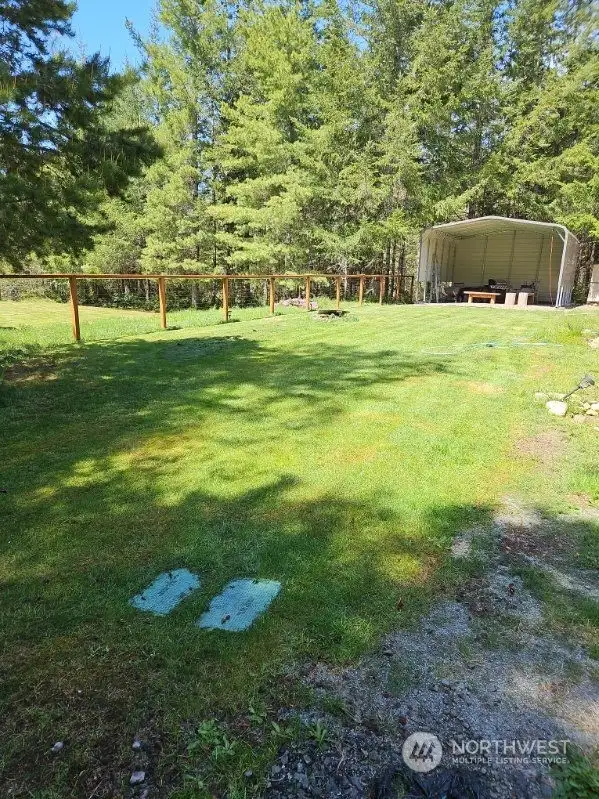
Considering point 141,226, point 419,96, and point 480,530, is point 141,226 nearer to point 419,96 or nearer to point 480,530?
point 419,96

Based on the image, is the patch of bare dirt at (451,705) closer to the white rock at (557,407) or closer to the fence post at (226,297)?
the white rock at (557,407)

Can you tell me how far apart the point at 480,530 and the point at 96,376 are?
15.7 feet

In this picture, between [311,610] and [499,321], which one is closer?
[311,610]

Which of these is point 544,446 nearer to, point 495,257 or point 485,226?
point 485,226

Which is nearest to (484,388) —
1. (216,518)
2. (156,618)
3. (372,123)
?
(216,518)

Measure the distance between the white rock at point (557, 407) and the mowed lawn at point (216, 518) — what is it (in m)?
0.12

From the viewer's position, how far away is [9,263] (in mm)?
6102

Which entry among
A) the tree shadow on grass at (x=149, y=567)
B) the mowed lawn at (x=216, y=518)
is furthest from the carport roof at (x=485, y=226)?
the tree shadow on grass at (x=149, y=567)

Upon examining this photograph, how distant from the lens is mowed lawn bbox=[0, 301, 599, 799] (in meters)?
1.53

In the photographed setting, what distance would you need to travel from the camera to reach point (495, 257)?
70.6ft

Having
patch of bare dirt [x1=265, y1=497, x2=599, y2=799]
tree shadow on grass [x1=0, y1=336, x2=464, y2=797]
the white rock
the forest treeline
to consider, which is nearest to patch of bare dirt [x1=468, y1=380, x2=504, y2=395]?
the white rock

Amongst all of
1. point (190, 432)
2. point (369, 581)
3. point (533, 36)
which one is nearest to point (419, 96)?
point (533, 36)

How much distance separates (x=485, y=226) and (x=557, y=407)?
1657 centimetres

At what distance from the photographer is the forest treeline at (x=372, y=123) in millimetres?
19266
